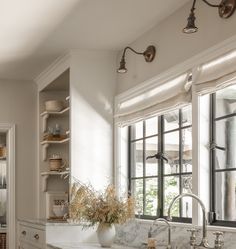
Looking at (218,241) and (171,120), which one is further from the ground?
(171,120)

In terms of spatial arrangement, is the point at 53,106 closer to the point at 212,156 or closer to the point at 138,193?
the point at 138,193

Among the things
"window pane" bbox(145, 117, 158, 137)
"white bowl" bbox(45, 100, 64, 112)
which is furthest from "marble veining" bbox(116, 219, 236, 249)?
"white bowl" bbox(45, 100, 64, 112)

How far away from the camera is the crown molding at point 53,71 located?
6.35 m

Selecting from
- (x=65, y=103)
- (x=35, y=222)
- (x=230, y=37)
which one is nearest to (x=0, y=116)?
(x=65, y=103)

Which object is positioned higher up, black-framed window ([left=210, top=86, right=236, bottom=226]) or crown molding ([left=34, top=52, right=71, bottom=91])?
crown molding ([left=34, top=52, right=71, bottom=91])

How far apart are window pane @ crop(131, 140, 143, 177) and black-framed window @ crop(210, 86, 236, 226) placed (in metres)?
1.49

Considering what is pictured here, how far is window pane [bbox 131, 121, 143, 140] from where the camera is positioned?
5.90 m

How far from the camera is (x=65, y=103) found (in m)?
7.45

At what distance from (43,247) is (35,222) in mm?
430

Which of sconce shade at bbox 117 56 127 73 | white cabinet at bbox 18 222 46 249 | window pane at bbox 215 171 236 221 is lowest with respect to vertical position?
white cabinet at bbox 18 222 46 249

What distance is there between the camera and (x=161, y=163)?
17.8ft

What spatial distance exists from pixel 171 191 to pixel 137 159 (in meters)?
0.81

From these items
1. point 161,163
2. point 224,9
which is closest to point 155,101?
point 161,163

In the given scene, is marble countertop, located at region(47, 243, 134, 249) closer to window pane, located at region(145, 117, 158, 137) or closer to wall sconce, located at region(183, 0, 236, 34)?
window pane, located at region(145, 117, 158, 137)
